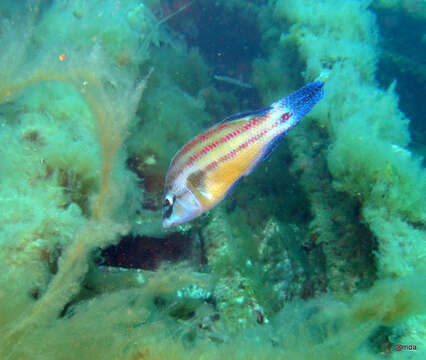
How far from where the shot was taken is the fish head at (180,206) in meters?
2.99

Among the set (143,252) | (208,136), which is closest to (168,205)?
(208,136)

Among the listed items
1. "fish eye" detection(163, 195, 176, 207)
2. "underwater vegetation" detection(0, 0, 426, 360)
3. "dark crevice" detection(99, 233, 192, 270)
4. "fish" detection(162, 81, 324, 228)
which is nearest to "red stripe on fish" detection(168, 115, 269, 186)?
"fish" detection(162, 81, 324, 228)

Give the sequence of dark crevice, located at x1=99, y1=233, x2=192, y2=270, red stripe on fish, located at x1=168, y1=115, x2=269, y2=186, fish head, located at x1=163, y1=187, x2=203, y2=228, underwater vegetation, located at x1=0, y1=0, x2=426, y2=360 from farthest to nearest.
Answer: dark crevice, located at x1=99, y1=233, x2=192, y2=270 → fish head, located at x1=163, y1=187, x2=203, y2=228 → red stripe on fish, located at x1=168, y1=115, x2=269, y2=186 → underwater vegetation, located at x1=0, y1=0, x2=426, y2=360

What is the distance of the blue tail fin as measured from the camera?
258 cm

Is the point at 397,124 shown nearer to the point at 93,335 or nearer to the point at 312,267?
the point at 312,267

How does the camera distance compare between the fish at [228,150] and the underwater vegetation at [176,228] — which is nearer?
the underwater vegetation at [176,228]

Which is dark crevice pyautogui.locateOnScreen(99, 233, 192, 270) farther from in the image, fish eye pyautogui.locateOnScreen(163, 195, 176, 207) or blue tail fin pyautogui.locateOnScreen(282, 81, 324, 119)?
blue tail fin pyautogui.locateOnScreen(282, 81, 324, 119)

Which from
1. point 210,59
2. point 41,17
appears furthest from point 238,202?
point 210,59

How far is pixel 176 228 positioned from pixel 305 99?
2744 millimetres

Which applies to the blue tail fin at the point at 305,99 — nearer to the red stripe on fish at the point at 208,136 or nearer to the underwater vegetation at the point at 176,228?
the red stripe on fish at the point at 208,136

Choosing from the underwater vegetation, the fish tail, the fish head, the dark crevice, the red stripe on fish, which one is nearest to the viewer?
the underwater vegetation

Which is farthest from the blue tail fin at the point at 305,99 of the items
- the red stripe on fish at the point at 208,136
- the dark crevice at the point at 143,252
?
the dark crevice at the point at 143,252

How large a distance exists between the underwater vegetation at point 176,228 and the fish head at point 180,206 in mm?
475

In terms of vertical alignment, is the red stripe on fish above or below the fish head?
above
